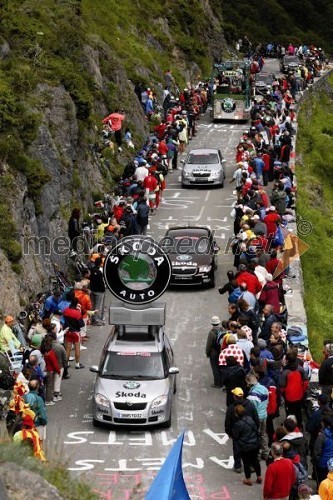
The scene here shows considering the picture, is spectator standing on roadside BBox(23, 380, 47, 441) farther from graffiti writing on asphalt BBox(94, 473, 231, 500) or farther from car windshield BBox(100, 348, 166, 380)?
car windshield BBox(100, 348, 166, 380)

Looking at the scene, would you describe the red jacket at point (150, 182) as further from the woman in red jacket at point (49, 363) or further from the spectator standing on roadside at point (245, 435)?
the spectator standing on roadside at point (245, 435)

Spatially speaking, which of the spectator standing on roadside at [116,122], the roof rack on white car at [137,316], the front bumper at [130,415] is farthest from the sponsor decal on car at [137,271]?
the spectator standing on roadside at [116,122]

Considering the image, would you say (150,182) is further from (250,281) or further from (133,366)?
(133,366)

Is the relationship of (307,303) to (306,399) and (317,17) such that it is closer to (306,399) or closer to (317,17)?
(306,399)

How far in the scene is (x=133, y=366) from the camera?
76.5 ft

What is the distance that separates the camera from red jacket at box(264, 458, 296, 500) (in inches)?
716

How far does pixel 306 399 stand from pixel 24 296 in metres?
8.85

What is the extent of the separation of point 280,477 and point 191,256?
14772 mm

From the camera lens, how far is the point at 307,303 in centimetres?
3709

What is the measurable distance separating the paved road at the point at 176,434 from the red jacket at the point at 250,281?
63.1 inches

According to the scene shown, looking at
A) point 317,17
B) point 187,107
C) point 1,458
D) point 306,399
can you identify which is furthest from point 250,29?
point 1,458

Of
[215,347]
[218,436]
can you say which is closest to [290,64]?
[215,347]

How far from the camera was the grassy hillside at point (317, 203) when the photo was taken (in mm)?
37062

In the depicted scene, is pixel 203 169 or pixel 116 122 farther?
pixel 116 122
